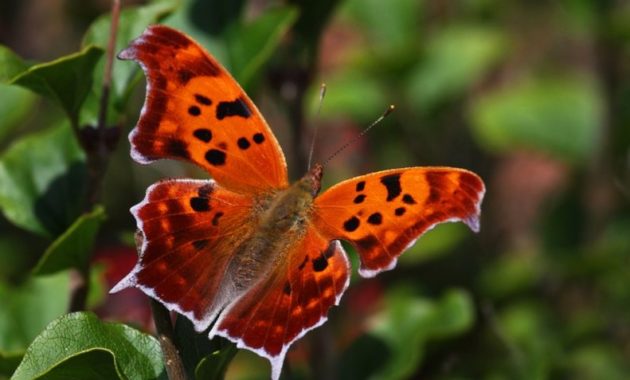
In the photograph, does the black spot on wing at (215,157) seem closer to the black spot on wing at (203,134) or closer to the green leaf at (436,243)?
the black spot on wing at (203,134)

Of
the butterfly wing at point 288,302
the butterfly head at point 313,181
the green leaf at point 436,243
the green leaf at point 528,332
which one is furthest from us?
the green leaf at point 436,243

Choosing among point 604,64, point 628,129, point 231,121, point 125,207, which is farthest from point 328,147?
point 231,121

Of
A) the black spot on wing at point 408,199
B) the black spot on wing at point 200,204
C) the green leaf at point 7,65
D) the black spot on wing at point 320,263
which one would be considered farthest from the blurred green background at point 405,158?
the black spot on wing at point 408,199

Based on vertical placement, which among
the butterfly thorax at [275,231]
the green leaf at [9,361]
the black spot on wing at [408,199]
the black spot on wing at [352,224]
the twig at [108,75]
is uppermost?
the twig at [108,75]

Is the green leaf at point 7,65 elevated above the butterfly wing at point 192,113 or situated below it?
above

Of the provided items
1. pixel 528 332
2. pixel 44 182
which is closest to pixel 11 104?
pixel 44 182

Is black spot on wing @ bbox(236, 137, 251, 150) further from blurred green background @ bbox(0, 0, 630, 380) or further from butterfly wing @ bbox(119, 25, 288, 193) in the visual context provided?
blurred green background @ bbox(0, 0, 630, 380)

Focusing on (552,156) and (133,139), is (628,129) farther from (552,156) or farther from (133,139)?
(133,139)
